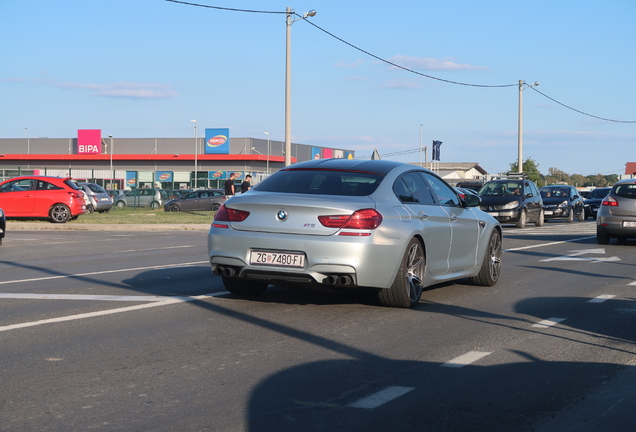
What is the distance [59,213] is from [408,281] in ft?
67.2

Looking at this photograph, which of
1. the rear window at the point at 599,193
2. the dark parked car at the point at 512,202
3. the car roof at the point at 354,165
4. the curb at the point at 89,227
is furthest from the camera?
the rear window at the point at 599,193

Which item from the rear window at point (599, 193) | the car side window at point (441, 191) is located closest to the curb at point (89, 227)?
the car side window at point (441, 191)

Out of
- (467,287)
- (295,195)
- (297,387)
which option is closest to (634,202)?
(467,287)

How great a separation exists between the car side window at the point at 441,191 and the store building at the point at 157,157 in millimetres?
68026

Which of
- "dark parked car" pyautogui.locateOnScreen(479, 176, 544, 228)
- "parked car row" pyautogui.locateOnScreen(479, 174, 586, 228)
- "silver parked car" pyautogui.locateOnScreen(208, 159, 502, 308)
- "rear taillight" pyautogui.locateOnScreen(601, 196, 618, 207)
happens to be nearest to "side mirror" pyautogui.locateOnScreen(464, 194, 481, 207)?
"silver parked car" pyautogui.locateOnScreen(208, 159, 502, 308)

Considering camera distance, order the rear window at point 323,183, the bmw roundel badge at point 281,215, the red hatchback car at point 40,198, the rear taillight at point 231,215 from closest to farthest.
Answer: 1. the bmw roundel badge at point 281,215
2. the rear taillight at point 231,215
3. the rear window at point 323,183
4. the red hatchback car at point 40,198

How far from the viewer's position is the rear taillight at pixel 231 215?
7.72 metres

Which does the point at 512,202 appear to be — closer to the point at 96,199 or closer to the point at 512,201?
the point at 512,201

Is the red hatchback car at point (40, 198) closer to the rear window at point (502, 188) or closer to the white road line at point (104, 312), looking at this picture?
the rear window at point (502, 188)

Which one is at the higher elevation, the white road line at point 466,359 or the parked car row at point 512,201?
the parked car row at point 512,201

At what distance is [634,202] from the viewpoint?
1769 cm

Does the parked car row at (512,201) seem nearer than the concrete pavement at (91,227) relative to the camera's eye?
No

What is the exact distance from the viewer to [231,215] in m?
7.81

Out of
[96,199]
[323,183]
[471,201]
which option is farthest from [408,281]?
[96,199]
